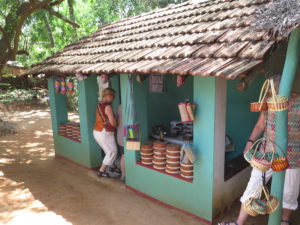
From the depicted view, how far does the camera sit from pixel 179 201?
4109 mm

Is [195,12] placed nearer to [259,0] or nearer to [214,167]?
[259,0]

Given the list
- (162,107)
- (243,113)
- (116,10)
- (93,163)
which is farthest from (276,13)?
(116,10)

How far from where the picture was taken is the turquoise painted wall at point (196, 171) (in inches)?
139

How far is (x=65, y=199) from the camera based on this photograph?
189 inches

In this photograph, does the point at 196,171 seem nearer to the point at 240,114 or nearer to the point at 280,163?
the point at 280,163

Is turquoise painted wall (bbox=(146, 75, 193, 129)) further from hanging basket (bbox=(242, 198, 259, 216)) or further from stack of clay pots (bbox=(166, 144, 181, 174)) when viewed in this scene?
hanging basket (bbox=(242, 198, 259, 216))

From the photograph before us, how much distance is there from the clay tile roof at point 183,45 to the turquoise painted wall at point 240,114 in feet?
4.90

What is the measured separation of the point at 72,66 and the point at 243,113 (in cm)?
372

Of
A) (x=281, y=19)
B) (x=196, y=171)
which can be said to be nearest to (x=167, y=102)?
(x=196, y=171)

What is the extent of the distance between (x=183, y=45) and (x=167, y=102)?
2639mm

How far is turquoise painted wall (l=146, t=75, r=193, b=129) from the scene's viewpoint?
6.17 m

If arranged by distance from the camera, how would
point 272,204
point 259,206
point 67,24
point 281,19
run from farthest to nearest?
point 67,24 → point 281,19 → point 259,206 → point 272,204

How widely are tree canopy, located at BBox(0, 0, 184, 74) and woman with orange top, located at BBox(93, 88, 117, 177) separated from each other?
13.8ft

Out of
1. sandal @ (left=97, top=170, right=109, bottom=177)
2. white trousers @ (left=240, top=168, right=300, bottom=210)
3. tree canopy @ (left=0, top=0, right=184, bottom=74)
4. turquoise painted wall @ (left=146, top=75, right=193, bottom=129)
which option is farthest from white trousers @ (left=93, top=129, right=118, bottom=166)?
tree canopy @ (left=0, top=0, right=184, bottom=74)
